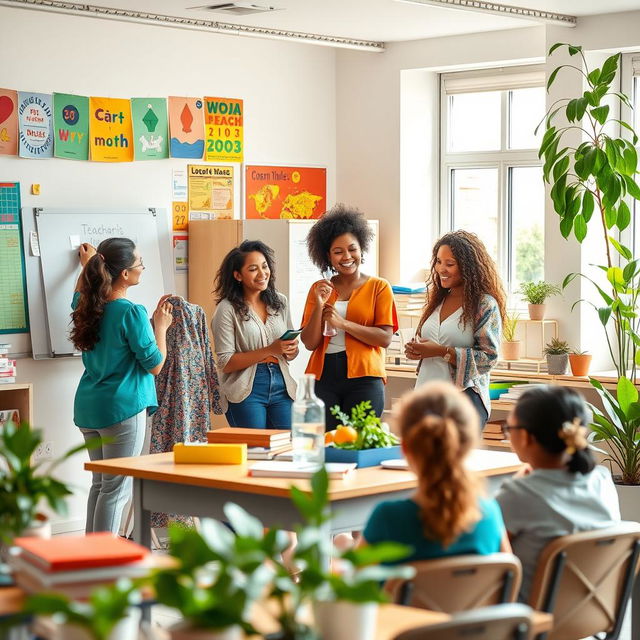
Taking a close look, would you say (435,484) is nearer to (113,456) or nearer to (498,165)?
(113,456)

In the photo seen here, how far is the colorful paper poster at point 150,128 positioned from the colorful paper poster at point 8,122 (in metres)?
0.73

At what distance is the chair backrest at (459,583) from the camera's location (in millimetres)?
2676

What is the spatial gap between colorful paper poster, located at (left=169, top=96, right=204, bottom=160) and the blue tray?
3.16 metres

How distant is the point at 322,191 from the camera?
758 centimetres

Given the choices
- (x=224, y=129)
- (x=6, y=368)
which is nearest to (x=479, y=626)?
(x=6, y=368)

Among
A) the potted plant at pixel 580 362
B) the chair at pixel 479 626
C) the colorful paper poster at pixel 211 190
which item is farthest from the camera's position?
the colorful paper poster at pixel 211 190

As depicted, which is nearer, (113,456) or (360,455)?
(360,455)

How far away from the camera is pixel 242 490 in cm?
369

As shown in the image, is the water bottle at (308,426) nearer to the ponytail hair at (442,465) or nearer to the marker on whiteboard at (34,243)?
the ponytail hair at (442,465)

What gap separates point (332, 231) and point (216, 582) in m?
3.78

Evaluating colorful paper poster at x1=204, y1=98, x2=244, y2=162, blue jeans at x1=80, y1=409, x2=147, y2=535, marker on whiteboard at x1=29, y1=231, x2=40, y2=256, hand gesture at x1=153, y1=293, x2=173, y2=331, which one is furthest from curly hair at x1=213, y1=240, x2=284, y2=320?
colorful paper poster at x1=204, y1=98, x2=244, y2=162

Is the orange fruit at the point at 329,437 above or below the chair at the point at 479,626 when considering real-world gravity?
below

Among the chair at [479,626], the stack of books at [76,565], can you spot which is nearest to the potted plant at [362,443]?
the stack of books at [76,565]

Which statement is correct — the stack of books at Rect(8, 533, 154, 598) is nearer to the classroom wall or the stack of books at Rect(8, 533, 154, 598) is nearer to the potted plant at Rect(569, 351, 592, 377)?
the classroom wall
